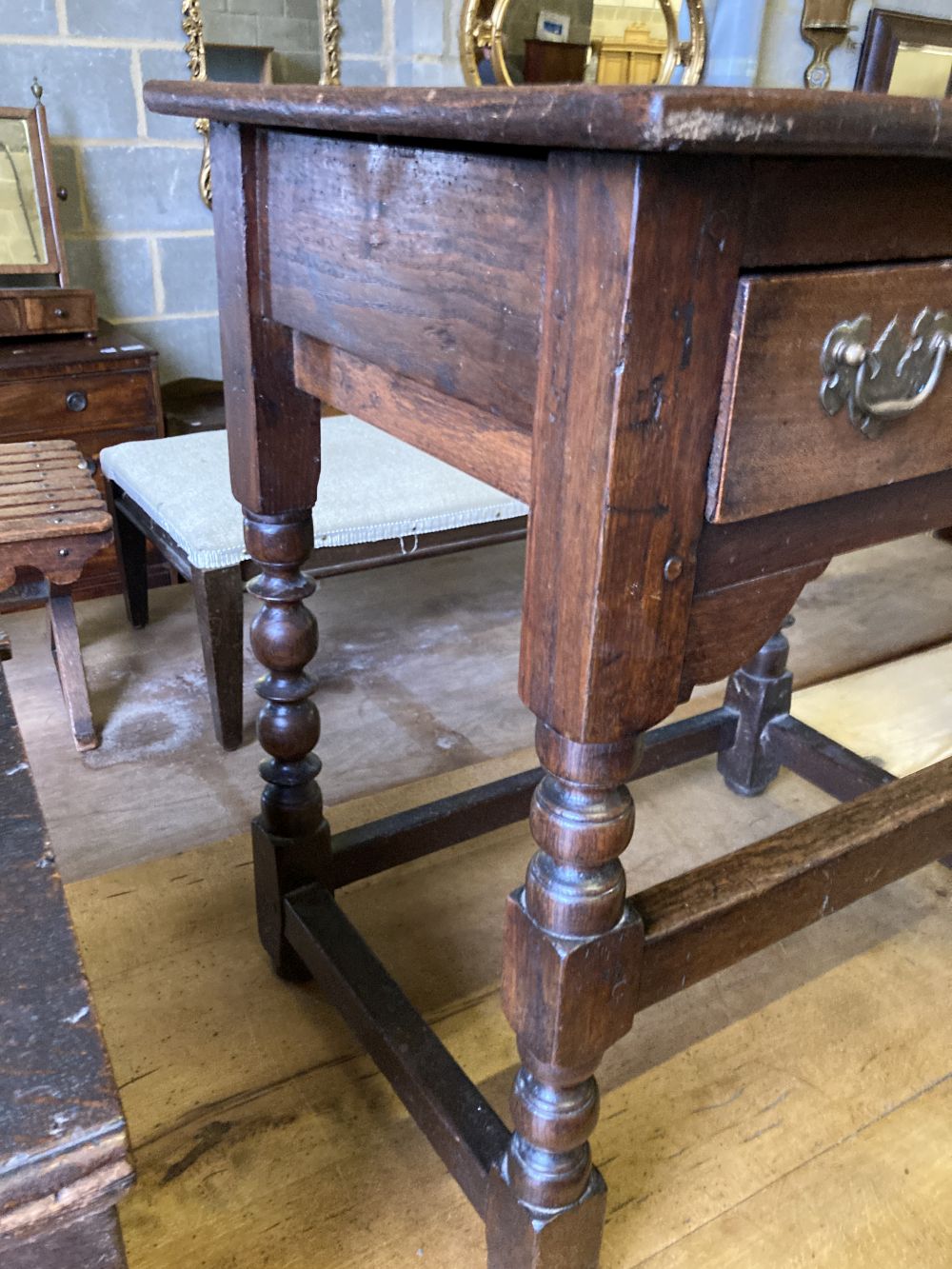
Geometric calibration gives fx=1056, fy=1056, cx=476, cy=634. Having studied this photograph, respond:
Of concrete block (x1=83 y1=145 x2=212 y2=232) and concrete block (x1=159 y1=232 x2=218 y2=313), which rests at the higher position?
concrete block (x1=83 y1=145 x2=212 y2=232)

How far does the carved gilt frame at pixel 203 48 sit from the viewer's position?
8.90 feet

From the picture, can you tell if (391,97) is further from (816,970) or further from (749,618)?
(816,970)

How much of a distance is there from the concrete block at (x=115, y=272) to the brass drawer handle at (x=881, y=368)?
8.55 ft

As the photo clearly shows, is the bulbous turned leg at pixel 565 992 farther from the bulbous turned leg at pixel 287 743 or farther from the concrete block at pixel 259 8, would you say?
the concrete block at pixel 259 8

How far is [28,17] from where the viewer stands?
8.30ft

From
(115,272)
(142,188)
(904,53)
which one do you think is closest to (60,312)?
(115,272)

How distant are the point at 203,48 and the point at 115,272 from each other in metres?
0.62

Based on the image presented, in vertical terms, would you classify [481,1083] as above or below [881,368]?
below

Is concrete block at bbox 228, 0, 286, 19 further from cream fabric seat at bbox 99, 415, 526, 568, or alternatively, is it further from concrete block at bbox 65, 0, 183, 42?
cream fabric seat at bbox 99, 415, 526, 568

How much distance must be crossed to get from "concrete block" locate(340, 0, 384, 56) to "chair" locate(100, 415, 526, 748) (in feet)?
4.90

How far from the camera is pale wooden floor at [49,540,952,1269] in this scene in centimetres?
102

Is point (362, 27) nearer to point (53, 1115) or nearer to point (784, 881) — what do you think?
point (784, 881)

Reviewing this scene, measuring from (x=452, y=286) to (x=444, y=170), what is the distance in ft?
0.24

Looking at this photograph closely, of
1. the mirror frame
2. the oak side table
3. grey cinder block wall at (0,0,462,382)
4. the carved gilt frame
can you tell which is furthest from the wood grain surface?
grey cinder block wall at (0,0,462,382)
